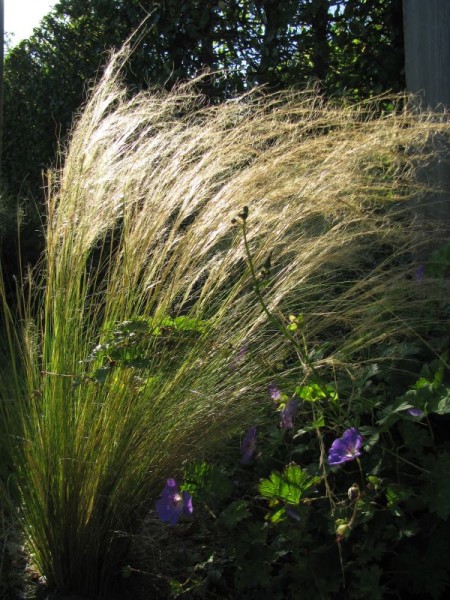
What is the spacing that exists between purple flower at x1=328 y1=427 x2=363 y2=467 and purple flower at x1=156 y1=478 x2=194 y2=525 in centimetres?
36

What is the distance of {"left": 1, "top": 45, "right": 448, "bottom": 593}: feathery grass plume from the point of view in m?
1.74

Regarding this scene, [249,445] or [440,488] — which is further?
[249,445]

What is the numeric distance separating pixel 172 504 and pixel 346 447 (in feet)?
1.44

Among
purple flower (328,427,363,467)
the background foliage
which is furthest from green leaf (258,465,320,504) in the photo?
the background foliage

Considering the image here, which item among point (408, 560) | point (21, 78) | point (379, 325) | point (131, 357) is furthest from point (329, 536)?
point (21, 78)

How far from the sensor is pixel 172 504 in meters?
1.69

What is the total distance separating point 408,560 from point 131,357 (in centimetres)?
79

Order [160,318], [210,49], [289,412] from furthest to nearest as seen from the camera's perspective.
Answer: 1. [210,49]
2. [160,318]
3. [289,412]

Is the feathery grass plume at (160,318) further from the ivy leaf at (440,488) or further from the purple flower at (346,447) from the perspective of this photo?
the ivy leaf at (440,488)

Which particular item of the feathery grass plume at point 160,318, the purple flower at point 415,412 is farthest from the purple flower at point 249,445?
the purple flower at point 415,412

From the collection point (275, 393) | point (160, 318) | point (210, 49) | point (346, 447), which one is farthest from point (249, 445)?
point (210, 49)

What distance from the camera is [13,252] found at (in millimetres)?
4848

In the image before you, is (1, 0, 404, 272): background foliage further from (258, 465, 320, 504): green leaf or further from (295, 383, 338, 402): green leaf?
(258, 465, 320, 504): green leaf

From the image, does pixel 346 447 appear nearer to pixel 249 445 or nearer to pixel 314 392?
pixel 314 392
